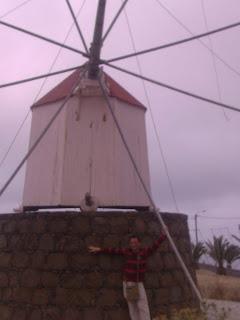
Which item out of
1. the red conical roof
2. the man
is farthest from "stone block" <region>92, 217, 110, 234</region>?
the red conical roof

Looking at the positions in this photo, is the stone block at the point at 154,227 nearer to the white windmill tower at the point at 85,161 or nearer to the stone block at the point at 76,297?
the white windmill tower at the point at 85,161

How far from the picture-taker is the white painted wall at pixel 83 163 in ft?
25.0

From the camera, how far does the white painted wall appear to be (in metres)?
7.63

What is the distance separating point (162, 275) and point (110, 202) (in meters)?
1.57

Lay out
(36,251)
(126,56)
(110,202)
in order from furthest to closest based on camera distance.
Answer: (110,202) → (36,251) → (126,56)

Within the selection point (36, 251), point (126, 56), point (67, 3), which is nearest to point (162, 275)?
point (36, 251)

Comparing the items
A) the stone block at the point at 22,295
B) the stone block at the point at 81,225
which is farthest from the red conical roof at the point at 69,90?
the stone block at the point at 22,295

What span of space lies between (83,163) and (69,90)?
5.44ft

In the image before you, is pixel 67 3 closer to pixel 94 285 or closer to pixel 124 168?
pixel 124 168

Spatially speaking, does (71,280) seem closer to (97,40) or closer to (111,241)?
(111,241)

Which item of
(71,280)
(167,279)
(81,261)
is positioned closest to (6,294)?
(71,280)

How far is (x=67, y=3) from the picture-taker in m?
6.18

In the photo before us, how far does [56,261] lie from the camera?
6602 millimetres

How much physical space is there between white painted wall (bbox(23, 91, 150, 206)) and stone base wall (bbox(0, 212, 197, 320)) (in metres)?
0.77
